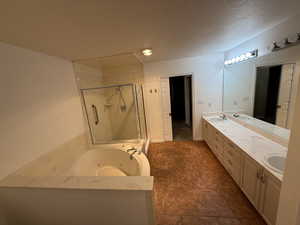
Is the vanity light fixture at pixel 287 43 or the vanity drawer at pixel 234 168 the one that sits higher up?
the vanity light fixture at pixel 287 43

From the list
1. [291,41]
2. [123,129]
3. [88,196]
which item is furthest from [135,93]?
[291,41]

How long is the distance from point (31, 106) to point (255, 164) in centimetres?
291

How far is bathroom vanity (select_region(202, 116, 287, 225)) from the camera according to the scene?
1.30m

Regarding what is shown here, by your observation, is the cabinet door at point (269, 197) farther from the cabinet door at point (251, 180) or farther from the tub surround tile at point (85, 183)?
the tub surround tile at point (85, 183)

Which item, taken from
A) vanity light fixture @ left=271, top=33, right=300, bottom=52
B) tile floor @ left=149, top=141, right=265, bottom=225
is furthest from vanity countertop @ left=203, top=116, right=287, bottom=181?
vanity light fixture @ left=271, top=33, right=300, bottom=52

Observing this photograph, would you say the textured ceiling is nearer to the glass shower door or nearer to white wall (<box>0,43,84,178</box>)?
white wall (<box>0,43,84,178</box>)

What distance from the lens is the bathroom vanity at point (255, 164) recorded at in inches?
51.3

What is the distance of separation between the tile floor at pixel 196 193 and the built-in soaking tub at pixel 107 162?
1.79ft

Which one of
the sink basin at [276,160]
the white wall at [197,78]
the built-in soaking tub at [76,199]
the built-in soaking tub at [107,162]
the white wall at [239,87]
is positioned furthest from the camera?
the white wall at [197,78]

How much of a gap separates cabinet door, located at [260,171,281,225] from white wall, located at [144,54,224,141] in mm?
2267

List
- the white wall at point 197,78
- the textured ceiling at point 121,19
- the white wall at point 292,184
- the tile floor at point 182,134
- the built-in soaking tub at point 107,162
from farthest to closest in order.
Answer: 1. the tile floor at point 182,134
2. the white wall at point 197,78
3. the built-in soaking tub at point 107,162
4. the textured ceiling at point 121,19
5. the white wall at point 292,184

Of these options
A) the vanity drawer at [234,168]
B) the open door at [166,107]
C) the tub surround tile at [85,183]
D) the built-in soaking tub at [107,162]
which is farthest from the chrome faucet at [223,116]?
the tub surround tile at [85,183]

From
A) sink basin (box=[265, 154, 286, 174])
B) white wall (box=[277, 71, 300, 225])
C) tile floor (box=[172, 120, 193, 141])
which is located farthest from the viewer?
tile floor (box=[172, 120, 193, 141])

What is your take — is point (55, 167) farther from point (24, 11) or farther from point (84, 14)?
point (84, 14)
